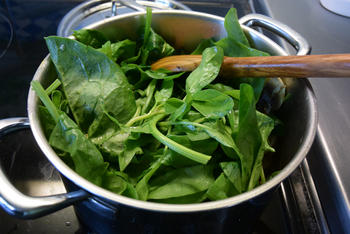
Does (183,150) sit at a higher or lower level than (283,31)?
lower

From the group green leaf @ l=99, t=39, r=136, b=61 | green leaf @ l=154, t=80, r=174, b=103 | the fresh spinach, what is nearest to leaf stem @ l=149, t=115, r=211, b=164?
A: the fresh spinach

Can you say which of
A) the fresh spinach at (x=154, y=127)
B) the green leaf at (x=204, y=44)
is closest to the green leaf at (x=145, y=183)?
the fresh spinach at (x=154, y=127)

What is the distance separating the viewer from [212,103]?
50cm

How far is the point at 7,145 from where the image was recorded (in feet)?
2.25

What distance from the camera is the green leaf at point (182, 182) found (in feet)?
1.44

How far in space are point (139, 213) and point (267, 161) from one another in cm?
34

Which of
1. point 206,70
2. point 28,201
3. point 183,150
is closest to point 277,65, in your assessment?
point 206,70

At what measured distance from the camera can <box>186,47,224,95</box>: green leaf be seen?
539 mm

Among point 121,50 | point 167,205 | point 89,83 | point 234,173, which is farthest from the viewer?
point 121,50

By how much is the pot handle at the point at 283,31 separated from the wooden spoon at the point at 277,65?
87 millimetres

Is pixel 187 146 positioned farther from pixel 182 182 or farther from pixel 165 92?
pixel 165 92

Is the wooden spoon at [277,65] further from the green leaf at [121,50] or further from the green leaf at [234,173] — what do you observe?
the green leaf at [234,173]

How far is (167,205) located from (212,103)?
0.72ft

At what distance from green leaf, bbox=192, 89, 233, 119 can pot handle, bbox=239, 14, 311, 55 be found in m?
0.21
